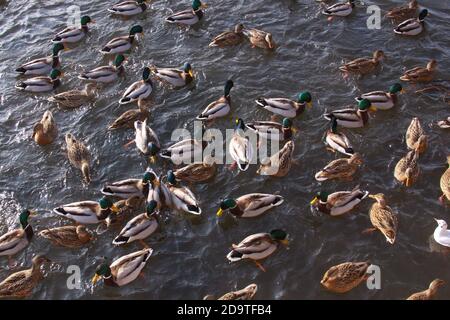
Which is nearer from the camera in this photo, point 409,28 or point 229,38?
point 409,28

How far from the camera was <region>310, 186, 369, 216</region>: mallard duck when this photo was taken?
1062 centimetres

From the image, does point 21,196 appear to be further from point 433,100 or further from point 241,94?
point 433,100

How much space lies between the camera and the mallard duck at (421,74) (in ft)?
44.8

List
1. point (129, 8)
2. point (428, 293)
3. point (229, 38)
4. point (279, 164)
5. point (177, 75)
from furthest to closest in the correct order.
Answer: point (129, 8) < point (229, 38) < point (177, 75) < point (279, 164) < point (428, 293)

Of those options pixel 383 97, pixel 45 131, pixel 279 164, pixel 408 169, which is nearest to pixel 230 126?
pixel 279 164

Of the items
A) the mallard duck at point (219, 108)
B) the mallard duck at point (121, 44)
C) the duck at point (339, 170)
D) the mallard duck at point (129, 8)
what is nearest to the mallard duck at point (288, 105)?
the mallard duck at point (219, 108)

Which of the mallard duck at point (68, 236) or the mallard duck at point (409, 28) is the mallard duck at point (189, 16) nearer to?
the mallard duck at point (409, 28)

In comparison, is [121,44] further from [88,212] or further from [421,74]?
[421,74]

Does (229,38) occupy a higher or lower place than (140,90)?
higher

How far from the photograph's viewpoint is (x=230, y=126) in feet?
43.1

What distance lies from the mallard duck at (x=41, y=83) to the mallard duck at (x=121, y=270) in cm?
662

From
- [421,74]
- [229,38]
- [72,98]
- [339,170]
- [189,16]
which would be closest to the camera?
[339,170]

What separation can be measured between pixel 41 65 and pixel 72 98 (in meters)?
2.11

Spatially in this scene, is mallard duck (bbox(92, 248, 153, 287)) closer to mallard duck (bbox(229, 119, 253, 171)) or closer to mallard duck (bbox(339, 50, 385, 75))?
mallard duck (bbox(229, 119, 253, 171))
